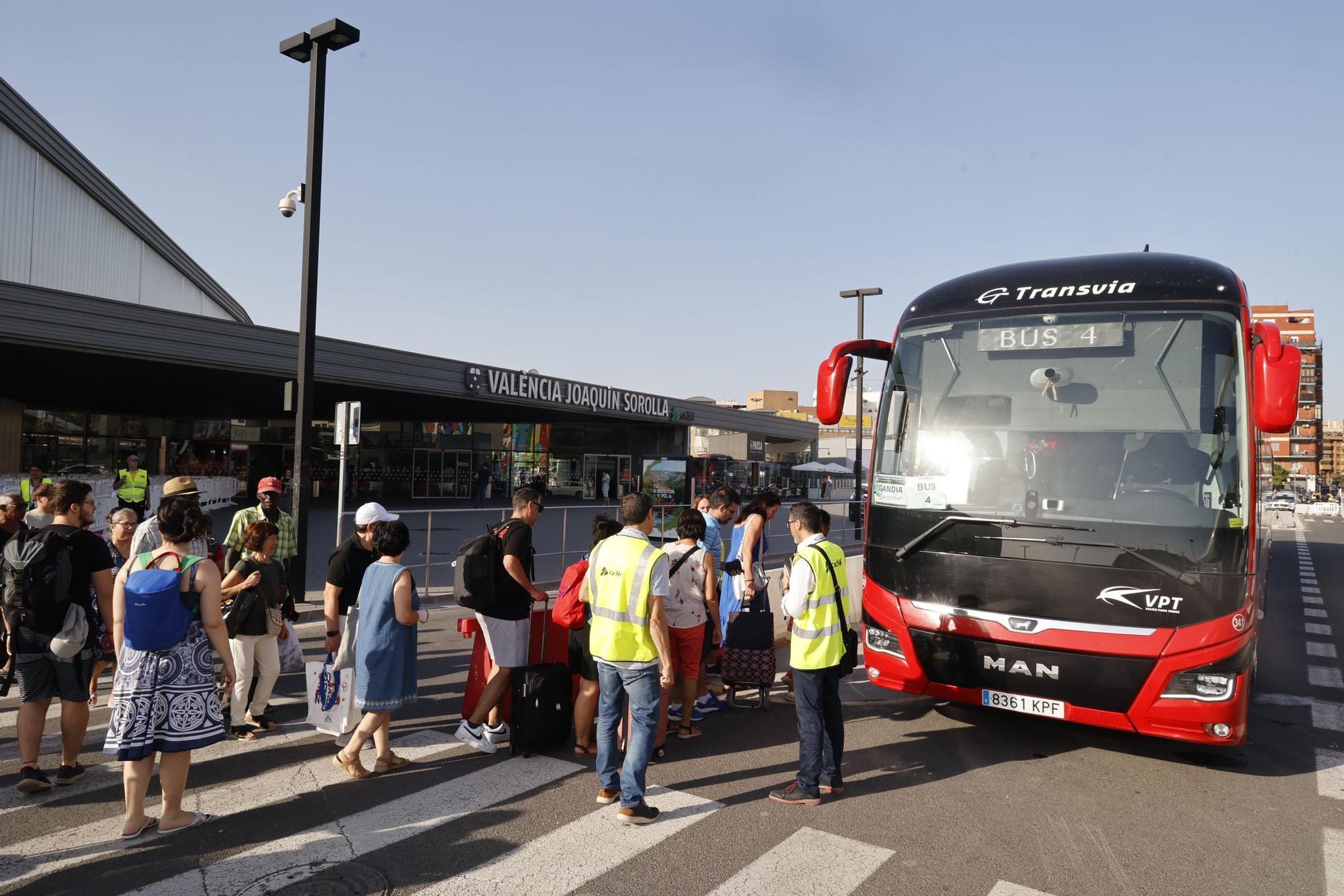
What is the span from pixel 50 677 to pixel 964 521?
5.68 metres

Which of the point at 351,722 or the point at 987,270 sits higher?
the point at 987,270

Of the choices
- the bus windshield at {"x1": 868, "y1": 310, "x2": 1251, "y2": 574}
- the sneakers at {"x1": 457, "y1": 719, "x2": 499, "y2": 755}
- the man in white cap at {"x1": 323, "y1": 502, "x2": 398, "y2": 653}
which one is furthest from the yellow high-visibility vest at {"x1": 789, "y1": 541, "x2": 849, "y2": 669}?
the man in white cap at {"x1": 323, "y1": 502, "x2": 398, "y2": 653}

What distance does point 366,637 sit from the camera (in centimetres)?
516

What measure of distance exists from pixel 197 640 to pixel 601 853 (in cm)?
235

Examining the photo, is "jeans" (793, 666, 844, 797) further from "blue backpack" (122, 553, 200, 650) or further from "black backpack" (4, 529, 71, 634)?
"black backpack" (4, 529, 71, 634)

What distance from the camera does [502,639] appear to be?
227 inches

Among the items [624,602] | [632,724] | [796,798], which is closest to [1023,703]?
[796,798]

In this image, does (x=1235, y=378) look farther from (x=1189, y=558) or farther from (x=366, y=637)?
(x=366, y=637)

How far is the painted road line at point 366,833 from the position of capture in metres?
3.88

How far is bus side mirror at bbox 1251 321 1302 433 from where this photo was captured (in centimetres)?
518

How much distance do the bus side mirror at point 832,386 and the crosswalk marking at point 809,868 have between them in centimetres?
341

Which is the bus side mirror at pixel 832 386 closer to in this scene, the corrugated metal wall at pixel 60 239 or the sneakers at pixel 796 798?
the sneakers at pixel 796 798

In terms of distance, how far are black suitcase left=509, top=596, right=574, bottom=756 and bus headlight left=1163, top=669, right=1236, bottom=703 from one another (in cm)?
385

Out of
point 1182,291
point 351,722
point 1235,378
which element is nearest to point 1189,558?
point 1235,378
